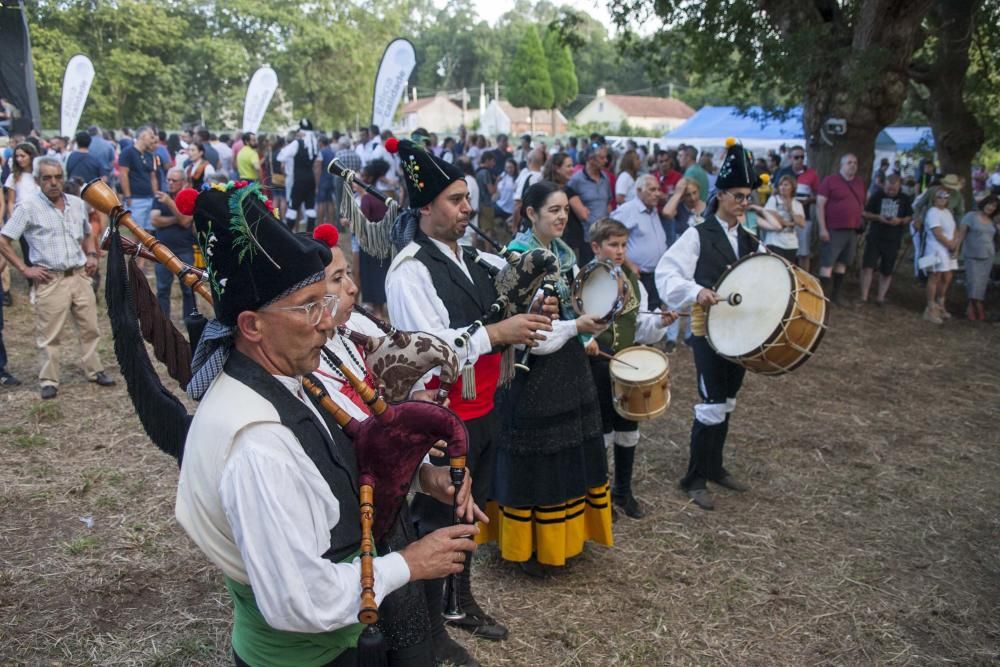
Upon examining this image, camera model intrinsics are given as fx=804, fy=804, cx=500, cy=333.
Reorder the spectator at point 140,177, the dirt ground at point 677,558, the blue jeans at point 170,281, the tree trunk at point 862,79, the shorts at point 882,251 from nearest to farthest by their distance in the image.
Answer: the dirt ground at point 677,558 → the blue jeans at point 170,281 → the tree trunk at point 862,79 → the spectator at point 140,177 → the shorts at point 882,251

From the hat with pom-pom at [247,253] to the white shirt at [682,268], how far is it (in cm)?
325

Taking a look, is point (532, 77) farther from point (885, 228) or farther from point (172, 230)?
point (172, 230)

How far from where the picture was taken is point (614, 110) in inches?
2603

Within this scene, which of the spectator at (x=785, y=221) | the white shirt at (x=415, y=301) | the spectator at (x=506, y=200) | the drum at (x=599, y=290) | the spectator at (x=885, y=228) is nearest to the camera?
the white shirt at (x=415, y=301)

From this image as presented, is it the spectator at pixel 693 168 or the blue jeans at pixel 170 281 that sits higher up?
the spectator at pixel 693 168

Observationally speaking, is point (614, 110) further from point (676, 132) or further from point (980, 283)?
point (980, 283)

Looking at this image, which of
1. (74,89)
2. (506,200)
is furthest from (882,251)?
(74,89)

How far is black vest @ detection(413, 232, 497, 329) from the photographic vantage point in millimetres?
3225

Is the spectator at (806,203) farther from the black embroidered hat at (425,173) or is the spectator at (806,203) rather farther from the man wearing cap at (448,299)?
the black embroidered hat at (425,173)

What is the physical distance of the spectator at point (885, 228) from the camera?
10875 millimetres

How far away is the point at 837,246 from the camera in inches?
424

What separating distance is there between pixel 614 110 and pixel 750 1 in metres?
56.7

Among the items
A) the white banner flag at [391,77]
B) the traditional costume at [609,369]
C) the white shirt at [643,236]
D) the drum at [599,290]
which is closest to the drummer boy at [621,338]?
the traditional costume at [609,369]

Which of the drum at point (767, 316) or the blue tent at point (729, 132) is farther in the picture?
the blue tent at point (729, 132)
